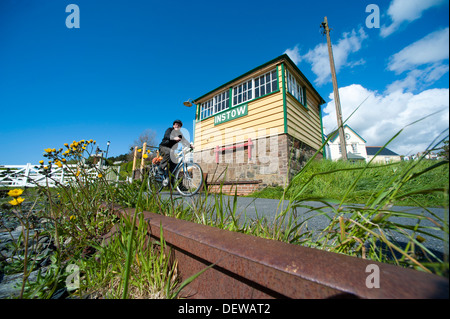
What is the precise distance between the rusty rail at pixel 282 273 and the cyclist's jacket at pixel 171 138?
3.83m

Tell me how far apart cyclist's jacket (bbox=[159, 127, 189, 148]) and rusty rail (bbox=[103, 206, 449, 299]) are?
383cm

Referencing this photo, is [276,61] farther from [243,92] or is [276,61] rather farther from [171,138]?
[171,138]

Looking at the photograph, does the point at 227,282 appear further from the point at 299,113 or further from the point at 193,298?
the point at 299,113

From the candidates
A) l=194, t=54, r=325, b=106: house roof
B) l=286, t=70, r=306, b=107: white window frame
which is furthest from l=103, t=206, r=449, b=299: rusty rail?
l=194, t=54, r=325, b=106: house roof

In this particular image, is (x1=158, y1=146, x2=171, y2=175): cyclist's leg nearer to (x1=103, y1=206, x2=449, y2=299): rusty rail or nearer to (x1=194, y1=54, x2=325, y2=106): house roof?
(x1=103, y1=206, x2=449, y2=299): rusty rail

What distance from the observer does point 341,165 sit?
17.0 ft

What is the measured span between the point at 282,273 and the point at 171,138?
4.27 meters

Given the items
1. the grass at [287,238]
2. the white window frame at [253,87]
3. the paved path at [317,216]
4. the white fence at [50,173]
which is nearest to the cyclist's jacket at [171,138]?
the white fence at [50,173]

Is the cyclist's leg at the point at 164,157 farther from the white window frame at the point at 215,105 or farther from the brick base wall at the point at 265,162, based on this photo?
the white window frame at the point at 215,105

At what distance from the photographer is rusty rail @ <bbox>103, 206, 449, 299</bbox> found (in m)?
0.35

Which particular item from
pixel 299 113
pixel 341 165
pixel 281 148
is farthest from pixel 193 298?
pixel 299 113

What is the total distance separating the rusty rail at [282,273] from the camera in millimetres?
348

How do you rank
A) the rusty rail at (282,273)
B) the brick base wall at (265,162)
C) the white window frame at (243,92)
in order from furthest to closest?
the white window frame at (243,92)
the brick base wall at (265,162)
the rusty rail at (282,273)

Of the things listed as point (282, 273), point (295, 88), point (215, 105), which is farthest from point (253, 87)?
point (282, 273)
